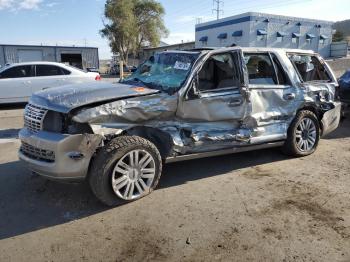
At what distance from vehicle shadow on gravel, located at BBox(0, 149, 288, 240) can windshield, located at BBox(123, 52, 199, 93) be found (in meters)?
1.32

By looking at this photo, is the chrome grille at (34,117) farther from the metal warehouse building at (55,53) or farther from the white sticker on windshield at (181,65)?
the metal warehouse building at (55,53)

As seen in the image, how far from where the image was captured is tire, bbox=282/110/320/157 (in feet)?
19.0

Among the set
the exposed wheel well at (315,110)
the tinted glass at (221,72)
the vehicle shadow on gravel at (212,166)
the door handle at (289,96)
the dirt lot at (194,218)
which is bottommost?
the dirt lot at (194,218)

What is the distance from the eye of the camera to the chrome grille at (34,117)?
4.05m

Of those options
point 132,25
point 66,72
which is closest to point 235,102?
point 66,72

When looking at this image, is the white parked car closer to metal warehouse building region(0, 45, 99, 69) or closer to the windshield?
the windshield

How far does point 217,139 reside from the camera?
4.88 m

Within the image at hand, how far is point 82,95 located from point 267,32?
42711 millimetres

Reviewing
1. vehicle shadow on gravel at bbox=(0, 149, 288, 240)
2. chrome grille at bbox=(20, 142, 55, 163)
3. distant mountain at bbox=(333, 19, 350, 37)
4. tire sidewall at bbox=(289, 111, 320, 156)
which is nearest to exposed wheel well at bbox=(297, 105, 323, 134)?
tire sidewall at bbox=(289, 111, 320, 156)

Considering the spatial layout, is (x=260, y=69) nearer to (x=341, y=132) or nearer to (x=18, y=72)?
(x=341, y=132)

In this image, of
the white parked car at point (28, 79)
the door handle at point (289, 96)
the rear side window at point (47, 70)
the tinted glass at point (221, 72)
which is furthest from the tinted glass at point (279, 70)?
the rear side window at point (47, 70)

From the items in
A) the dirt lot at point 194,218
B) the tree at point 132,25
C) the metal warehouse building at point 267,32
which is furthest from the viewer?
the tree at point 132,25

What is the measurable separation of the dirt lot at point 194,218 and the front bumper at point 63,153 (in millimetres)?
485

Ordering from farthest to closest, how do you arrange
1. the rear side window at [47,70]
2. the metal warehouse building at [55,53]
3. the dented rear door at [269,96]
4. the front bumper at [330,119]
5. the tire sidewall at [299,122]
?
the metal warehouse building at [55,53] → the rear side window at [47,70] → the front bumper at [330,119] → the tire sidewall at [299,122] → the dented rear door at [269,96]
